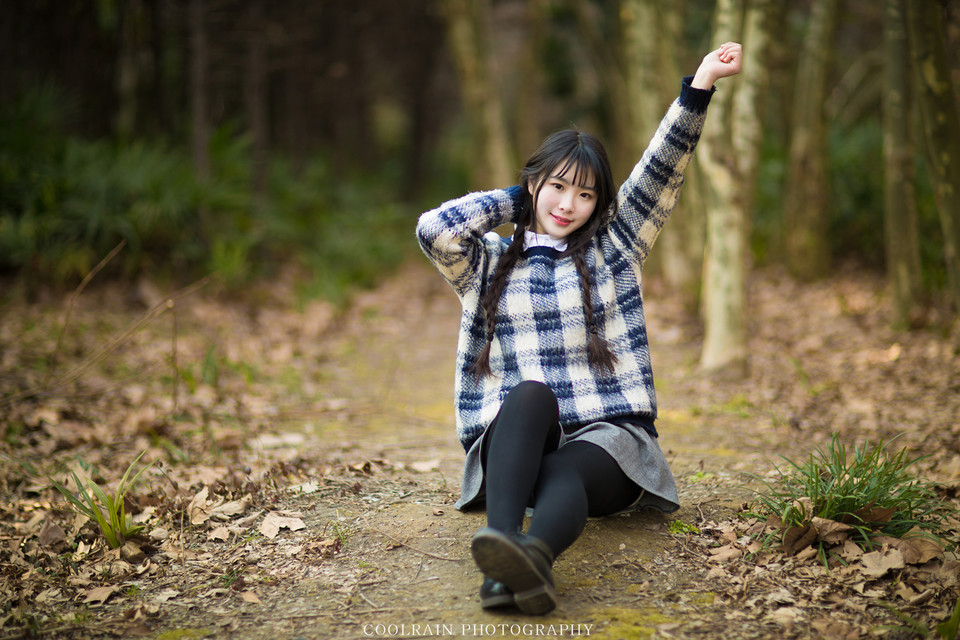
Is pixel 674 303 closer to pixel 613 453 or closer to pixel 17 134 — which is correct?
pixel 613 453

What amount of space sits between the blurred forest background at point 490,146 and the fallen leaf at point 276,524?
10.8 feet

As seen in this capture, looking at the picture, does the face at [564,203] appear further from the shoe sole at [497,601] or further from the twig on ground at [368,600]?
the twig on ground at [368,600]

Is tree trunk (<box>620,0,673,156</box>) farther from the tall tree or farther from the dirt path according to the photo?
the dirt path

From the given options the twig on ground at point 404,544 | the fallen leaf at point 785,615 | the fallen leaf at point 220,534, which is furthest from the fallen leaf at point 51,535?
the fallen leaf at point 785,615

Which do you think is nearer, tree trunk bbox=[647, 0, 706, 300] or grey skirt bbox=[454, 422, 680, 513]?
grey skirt bbox=[454, 422, 680, 513]

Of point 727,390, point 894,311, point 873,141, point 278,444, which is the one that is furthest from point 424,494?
point 873,141

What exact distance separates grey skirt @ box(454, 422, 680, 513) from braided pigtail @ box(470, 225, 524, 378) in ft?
0.81

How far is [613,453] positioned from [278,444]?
223 cm

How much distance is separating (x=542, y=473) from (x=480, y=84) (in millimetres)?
9201

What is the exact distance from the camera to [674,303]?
7773mm

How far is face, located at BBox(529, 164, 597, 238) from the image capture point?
269 centimetres

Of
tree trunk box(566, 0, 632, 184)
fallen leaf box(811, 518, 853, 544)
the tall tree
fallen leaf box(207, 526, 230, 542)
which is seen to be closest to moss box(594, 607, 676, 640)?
fallen leaf box(811, 518, 853, 544)

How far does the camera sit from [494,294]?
2.71m

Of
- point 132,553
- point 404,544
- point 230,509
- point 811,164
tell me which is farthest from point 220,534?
point 811,164
